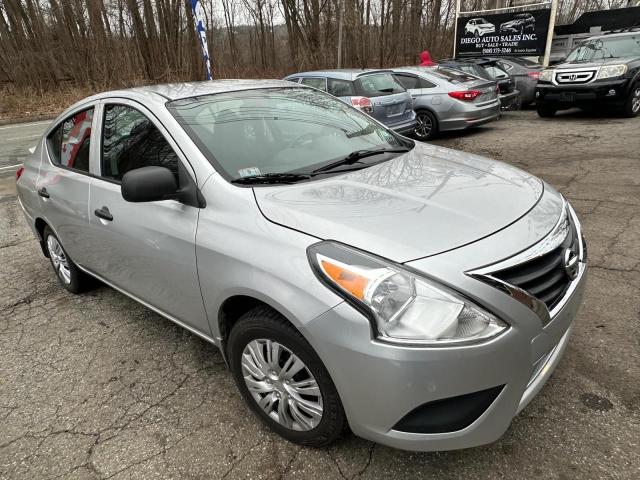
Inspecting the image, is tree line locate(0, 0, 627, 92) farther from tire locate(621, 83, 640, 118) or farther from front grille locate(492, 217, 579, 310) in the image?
front grille locate(492, 217, 579, 310)

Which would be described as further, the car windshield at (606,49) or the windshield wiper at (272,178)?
the car windshield at (606,49)

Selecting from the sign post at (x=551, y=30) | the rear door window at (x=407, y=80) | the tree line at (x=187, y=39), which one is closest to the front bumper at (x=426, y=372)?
the rear door window at (x=407, y=80)

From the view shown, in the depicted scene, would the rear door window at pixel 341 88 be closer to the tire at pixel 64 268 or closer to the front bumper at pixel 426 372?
the tire at pixel 64 268

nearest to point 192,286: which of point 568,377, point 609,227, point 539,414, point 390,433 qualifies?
point 390,433

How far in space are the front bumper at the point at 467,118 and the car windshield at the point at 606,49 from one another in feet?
9.02

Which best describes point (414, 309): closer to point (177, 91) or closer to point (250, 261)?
point (250, 261)

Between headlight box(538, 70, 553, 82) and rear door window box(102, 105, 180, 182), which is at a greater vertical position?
rear door window box(102, 105, 180, 182)

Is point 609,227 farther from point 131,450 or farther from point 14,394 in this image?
point 14,394

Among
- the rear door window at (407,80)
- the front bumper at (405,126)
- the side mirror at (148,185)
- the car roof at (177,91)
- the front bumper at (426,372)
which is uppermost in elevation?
the car roof at (177,91)

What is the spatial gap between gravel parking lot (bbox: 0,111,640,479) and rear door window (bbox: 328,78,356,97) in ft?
17.0

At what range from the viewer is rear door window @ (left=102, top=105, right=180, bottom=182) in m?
2.62

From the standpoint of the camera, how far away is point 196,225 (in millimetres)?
2332

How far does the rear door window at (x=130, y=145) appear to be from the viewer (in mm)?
2619

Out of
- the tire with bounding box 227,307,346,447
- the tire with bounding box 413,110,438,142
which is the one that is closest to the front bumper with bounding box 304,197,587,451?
the tire with bounding box 227,307,346,447
